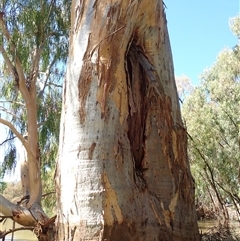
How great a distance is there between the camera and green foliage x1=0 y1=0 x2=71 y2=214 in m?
5.16

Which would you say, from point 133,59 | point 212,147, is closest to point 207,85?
point 212,147

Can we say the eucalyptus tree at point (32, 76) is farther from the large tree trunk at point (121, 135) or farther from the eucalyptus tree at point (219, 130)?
the eucalyptus tree at point (219, 130)

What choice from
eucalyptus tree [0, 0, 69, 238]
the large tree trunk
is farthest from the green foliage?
the large tree trunk

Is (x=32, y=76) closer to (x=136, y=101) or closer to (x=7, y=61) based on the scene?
(x=7, y=61)

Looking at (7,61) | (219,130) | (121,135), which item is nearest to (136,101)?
(121,135)

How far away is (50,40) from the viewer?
5.59 meters

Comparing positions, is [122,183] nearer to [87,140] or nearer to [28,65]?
[87,140]

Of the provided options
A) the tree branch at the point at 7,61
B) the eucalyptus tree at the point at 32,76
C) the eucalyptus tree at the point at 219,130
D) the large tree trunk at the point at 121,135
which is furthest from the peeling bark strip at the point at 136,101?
the eucalyptus tree at the point at 219,130

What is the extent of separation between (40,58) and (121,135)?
12.9 feet

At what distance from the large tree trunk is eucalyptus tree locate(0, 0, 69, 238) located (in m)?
2.39

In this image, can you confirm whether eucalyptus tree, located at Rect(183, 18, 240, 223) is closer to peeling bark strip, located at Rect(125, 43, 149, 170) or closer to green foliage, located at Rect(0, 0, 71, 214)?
green foliage, located at Rect(0, 0, 71, 214)

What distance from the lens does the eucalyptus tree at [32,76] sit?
4797mm

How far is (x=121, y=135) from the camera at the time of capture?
2.02 metres

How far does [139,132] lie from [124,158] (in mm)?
253
